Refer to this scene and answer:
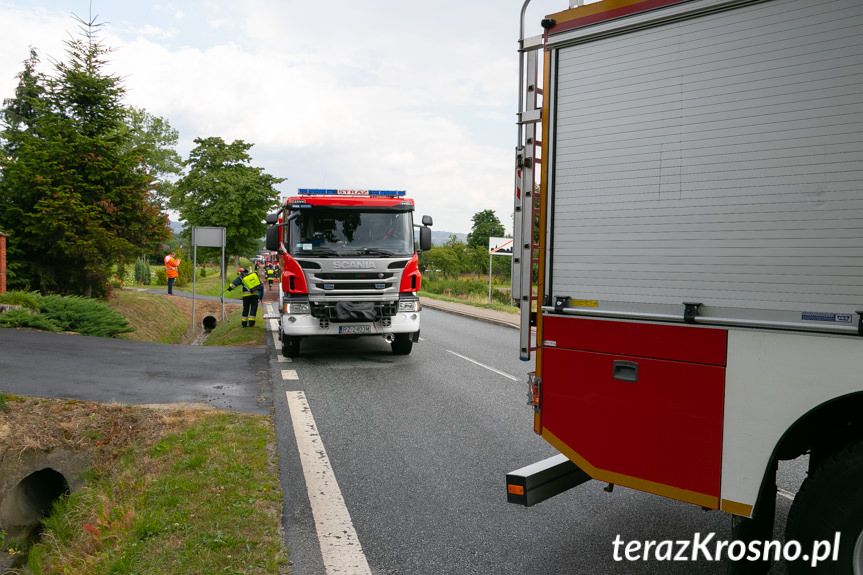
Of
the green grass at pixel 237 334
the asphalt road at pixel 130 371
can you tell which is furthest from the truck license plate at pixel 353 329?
the green grass at pixel 237 334

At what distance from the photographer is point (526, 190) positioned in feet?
12.1

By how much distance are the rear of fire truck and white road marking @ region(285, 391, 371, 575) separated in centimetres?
404

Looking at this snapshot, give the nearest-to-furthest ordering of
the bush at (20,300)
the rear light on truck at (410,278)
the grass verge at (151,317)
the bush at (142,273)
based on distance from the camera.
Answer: the rear light on truck at (410,278)
the bush at (20,300)
the grass verge at (151,317)
the bush at (142,273)

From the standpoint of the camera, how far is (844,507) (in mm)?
2477

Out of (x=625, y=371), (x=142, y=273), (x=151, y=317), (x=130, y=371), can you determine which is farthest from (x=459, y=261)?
(x=625, y=371)

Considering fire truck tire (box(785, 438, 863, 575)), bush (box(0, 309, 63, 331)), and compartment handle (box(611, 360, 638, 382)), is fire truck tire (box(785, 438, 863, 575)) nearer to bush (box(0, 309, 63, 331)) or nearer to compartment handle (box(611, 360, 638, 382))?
compartment handle (box(611, 360, 638, 382))

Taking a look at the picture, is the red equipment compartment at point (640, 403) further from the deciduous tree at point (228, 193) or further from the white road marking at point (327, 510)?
the deciduous tree at point (228, 193)

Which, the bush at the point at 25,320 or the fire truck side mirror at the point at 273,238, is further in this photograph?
the bush at the point at 25,320

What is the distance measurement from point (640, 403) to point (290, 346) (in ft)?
27.7

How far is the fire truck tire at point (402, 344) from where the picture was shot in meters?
11.5

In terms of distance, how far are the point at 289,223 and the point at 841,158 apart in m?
9.03

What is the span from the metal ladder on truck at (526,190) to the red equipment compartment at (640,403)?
22 cm

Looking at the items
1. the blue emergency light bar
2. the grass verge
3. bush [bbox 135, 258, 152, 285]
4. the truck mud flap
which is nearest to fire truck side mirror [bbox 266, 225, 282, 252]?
the blue emergency light bar

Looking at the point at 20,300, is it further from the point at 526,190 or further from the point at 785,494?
the point at 785,494
